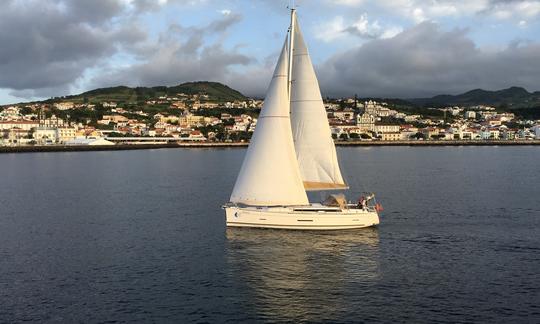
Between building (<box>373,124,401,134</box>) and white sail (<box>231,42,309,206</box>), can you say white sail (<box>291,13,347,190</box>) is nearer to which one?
white sail (<box>231,42,309,206</box>)

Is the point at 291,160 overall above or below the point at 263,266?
above

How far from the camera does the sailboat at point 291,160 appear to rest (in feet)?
84.0

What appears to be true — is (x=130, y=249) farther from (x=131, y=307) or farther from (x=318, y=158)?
(x=318, y=158)

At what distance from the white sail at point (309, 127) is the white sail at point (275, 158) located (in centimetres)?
70

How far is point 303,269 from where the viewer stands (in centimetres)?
2045

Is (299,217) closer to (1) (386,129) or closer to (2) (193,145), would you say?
(2) (193,145)

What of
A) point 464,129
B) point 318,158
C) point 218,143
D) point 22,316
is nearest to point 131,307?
point 22,316

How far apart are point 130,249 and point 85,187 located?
2824 centimetres

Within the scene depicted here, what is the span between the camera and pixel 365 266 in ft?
68.6

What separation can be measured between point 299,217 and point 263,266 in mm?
5416

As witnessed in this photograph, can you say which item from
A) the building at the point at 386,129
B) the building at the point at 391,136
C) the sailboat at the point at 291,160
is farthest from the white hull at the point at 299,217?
the building at the point at 386,129

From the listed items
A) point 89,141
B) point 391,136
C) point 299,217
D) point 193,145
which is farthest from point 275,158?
point 391,136

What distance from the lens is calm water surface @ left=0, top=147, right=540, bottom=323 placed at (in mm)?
16469

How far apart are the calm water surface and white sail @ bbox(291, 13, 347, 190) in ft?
9.35
